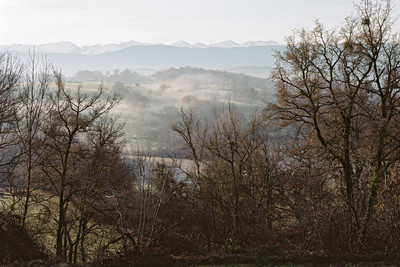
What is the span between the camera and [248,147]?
2133 cm

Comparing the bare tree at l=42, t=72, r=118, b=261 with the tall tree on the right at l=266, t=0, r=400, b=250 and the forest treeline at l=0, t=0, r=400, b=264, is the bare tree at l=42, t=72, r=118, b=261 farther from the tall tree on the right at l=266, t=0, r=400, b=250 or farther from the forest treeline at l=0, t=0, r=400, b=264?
the tall tree on the right at l=266, t=0, r=400, b=250

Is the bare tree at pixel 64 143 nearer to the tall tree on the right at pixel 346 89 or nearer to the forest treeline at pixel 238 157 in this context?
the forest treeline at pixel 238 157

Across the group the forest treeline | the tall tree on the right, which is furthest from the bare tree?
the tall tree on the right

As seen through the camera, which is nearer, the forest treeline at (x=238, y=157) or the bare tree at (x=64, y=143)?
the forest treeline at (x=238, y=157)

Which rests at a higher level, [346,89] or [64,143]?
[346,89]

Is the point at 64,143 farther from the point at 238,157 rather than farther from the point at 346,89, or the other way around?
the point at 346,89

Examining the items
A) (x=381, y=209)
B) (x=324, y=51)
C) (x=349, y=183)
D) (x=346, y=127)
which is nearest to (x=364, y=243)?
(x=381, y=209)

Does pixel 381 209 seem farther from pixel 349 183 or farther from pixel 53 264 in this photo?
pixel 53 264

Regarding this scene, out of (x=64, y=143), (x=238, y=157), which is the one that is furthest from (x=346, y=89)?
(x=64, y=143)

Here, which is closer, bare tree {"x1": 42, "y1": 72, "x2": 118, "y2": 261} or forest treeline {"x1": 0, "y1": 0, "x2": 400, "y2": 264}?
forest treeline {"x1": 0, "y1": 0, "x2": 400, "y2": 264}

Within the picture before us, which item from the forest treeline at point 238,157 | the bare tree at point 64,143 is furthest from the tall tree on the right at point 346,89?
the bare tree at point 64,143

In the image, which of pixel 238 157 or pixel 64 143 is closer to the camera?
pixel 64 143

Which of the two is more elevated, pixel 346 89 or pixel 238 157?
pixel 346 89

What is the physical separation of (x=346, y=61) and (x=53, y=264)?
680 inches
